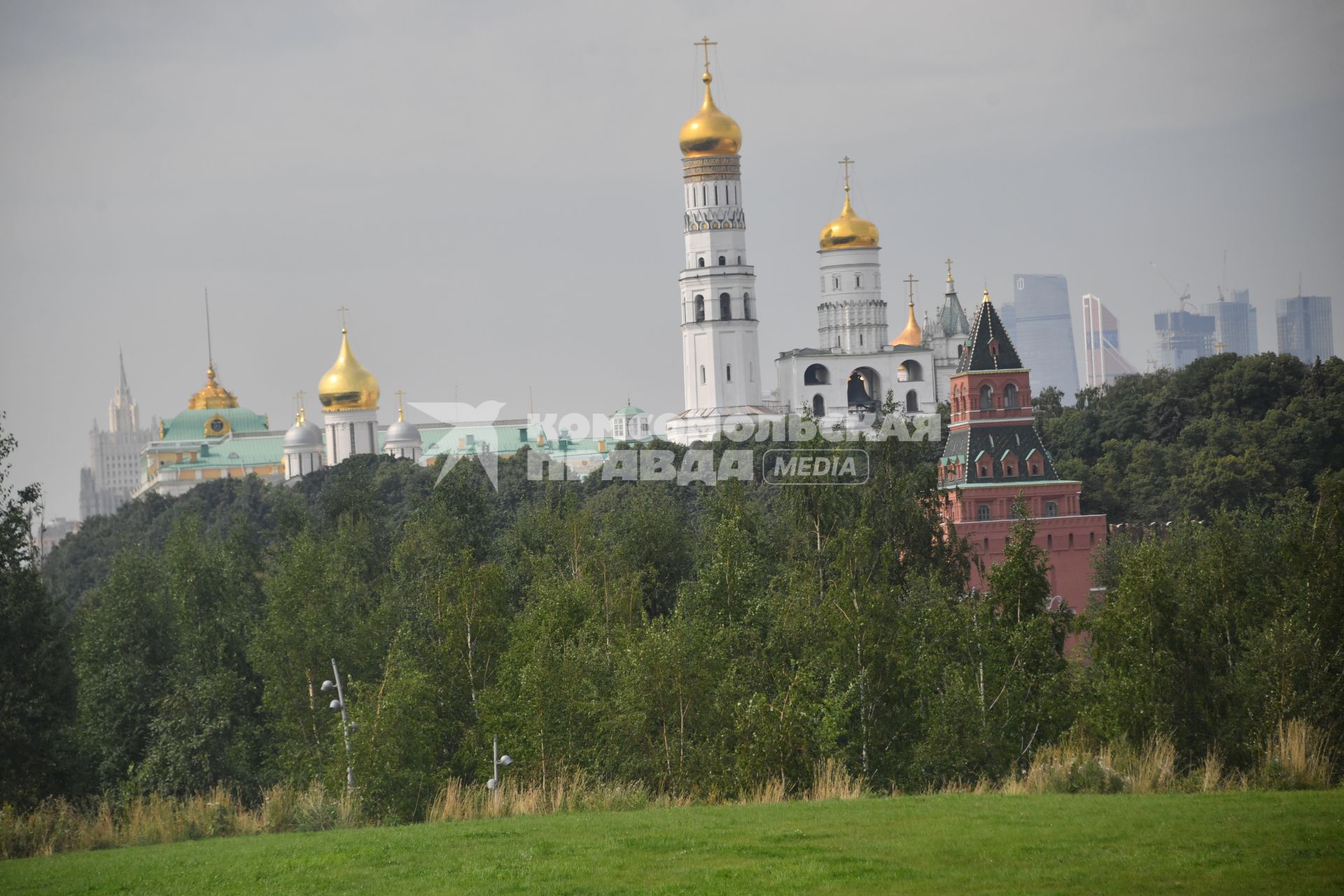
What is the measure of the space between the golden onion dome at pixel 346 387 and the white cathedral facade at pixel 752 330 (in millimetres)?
31526

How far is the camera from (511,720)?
2427cm

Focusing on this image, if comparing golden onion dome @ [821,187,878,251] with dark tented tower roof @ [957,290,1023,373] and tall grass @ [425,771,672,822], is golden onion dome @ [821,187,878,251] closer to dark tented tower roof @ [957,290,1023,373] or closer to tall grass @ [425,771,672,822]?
dark tented tower roof @ [957,290,1023,373]

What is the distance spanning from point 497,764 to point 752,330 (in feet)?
215

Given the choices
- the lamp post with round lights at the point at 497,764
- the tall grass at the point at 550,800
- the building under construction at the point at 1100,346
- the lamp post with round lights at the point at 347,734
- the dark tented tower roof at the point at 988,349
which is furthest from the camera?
the building under construction at the point at 1100,346

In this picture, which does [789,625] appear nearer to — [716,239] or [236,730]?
[236,730]

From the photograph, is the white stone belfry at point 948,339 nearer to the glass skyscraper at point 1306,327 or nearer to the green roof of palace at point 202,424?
the glass skyscraper at point 1306,327

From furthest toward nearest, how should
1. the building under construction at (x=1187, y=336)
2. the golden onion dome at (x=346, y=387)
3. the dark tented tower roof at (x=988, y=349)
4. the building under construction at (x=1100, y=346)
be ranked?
the building under construction at (x=1100, y=346) → the building under construction at (x=1187, y=336) → the golden onion dome at (x=346, y=387) → the dark tented tower roof at (x=988, y=349)

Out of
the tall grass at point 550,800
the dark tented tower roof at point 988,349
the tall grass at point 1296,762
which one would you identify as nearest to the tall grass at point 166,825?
the tall grass at point 550,800

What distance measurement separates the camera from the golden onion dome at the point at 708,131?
85.3 meters

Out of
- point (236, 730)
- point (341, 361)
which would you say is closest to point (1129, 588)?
point (236, 730)

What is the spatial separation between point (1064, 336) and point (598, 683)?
16103cm

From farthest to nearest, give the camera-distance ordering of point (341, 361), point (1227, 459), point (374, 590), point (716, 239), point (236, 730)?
1. point (341, 361)
2. point (716, 239)
3. point (1227, 459)
4. point (374, 590)
5. point (236, 730)

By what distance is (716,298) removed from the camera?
287 feet

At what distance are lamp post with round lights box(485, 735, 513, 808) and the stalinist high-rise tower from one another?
61.6m
